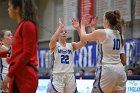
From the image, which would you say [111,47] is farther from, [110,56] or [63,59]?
[63,59]

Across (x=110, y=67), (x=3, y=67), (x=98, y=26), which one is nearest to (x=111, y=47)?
(x=110, y=67)

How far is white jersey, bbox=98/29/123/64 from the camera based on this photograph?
5.15 metres

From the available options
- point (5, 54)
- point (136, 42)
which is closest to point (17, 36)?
point (5, 54)

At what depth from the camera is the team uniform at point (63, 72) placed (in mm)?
6879

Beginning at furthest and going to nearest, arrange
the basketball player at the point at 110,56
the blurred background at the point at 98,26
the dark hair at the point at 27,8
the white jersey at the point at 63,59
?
the blurred background at the point at 98,26, the white jersey at the point at 63,59, the basketball player at the point at 110,56, the dark hair at the point at 27,8

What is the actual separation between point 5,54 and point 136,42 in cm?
817

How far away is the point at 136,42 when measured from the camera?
488 inches

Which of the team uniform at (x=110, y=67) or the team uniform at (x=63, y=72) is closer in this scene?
the team uniform at (x=110, y=67)

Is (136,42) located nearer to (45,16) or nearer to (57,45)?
(57,45)

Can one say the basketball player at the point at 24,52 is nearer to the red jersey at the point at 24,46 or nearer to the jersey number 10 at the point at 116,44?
the red jersey at the point at 24,46

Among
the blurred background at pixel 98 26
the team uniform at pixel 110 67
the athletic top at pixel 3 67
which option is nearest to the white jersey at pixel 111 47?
the team uniform at pixel 110 67

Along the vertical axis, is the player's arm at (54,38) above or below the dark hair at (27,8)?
below

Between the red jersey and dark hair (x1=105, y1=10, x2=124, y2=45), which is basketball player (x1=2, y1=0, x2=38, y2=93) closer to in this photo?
the red jersey

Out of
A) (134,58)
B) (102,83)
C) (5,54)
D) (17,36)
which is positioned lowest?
(134,58)
